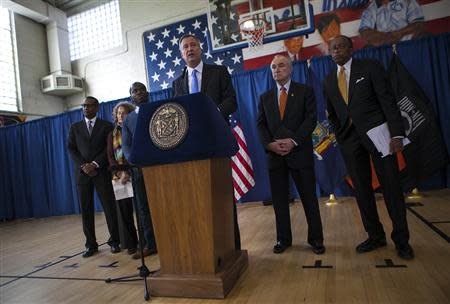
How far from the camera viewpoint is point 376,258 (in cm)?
208

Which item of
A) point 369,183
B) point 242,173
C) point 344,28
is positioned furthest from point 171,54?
point 369,183

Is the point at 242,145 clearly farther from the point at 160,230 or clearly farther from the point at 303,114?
the point at 160,230

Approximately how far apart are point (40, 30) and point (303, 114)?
9.36m

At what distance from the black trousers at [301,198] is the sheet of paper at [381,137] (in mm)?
504

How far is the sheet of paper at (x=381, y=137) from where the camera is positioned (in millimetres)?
2053

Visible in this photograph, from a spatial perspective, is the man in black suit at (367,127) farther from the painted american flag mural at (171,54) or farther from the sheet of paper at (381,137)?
the painted american flag mural at (171,54)

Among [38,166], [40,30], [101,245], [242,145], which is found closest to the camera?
[101,245]

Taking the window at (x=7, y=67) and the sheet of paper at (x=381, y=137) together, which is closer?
the sheet of paper at (x=381, y=137)

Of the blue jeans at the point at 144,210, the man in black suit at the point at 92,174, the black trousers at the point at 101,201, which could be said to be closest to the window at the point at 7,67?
the man in black suit at the point at 92,174

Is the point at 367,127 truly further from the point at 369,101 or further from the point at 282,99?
the point at 282,99

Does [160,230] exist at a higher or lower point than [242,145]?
lower

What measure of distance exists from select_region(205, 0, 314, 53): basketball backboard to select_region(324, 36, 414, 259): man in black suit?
3.27 m

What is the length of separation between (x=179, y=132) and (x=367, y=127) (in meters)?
1.27

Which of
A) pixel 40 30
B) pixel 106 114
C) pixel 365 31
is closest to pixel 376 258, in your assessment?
pixel 365 31
